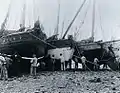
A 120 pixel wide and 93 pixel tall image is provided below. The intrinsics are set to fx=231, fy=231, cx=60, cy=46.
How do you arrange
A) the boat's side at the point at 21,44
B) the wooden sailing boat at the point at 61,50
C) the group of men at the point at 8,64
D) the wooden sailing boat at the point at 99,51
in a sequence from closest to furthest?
1. the group of men at the point at 8,64
2. the boat's side at the point at 21,44
3. the wooden sailing boat at the point at 61,50
4. the wooden sailing boat at the point at 99,51

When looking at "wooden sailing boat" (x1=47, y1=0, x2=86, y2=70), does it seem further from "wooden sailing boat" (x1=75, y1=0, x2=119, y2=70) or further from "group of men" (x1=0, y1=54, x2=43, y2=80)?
"group of men" (x1=0, y1=54, x2=43, y2=80)

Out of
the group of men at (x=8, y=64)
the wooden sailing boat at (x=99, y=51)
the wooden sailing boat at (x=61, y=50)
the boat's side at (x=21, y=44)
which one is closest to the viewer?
the group of men at (x=8, y=64)

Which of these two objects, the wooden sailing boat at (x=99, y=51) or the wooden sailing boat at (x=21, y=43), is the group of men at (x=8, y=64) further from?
the wooden sailing boat at (x=99, y=51)

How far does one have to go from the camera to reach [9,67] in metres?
21.8

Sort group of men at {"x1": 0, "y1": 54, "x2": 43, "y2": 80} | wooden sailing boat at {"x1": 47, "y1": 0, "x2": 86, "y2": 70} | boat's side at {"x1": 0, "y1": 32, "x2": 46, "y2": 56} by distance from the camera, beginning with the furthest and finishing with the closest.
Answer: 1. wooden sailing boat at {"x1": 47, "y1": 0, "x2": 86, "y2": 70}
2. boat's side at {"x1": 0, "y1": 32, "x2": 46, "y2": 56}
3. group of men at {"x1": 0, "y1": 54, "x2": 43, "y2": 80}

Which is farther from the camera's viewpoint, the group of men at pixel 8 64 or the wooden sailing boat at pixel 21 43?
the wooden sailing boat at pixel 21 43

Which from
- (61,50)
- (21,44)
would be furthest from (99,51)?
(21,44)

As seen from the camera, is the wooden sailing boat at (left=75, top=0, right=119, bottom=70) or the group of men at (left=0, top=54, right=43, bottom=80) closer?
the group of men at (left=0, top=54, right=43, bottom=80)

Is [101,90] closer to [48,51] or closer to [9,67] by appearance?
[9,67]

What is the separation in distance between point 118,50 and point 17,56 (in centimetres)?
1654

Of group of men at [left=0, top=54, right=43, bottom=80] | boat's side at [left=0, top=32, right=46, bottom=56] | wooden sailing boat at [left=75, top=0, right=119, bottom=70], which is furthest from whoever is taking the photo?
wooden sailing boat at [left=75, top=0, right=119, bottom=70]

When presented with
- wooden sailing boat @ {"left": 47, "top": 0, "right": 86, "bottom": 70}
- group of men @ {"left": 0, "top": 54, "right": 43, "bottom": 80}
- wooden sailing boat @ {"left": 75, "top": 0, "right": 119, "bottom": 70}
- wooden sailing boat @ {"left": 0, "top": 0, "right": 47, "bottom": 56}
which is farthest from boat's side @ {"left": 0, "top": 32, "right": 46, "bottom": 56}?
wooden sailing boat @ {"left": 75, "top": 0, "right": 119, "bottom": 70}

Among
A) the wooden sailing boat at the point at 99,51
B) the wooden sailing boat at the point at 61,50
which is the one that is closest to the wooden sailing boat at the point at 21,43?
the wooden sailing boat at the point at 61,50

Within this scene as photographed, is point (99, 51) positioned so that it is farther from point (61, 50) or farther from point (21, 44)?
point (21, 44)
